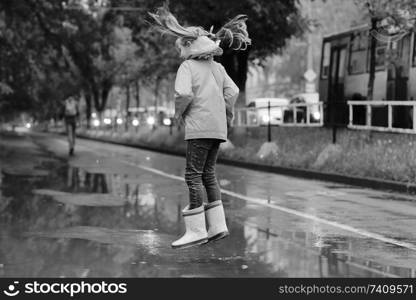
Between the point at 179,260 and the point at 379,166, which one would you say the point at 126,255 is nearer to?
the point at 179,260

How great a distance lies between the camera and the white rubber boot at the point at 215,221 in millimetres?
8562

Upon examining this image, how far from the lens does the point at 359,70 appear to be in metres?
27.4

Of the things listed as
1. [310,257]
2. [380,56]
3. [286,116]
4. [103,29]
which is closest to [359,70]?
[380,56]

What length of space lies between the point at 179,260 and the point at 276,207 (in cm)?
461

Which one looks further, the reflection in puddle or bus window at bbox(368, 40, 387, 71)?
bus window at bbox(368, 40, 387, 71)

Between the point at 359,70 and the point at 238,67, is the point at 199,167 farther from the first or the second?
the point at 238,67

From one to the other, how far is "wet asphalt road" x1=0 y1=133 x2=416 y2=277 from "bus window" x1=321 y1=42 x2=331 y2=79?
14.5 m

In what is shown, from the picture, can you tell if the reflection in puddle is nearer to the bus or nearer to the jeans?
the jeans

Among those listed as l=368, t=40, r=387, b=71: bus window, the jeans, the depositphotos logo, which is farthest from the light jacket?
l=368, t=40, r=387, b=71: bus window

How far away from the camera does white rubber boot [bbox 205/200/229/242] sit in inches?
337

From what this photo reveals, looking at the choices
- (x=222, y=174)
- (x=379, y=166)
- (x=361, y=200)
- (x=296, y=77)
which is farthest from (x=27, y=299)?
(x=296, y=77)
